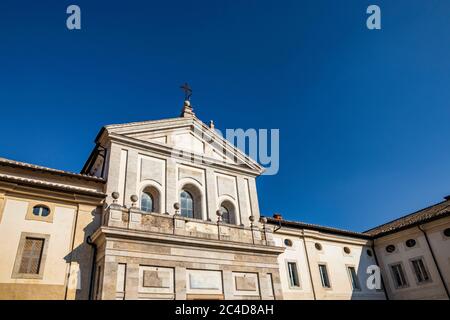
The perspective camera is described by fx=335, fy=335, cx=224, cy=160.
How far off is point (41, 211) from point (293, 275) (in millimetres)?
13956

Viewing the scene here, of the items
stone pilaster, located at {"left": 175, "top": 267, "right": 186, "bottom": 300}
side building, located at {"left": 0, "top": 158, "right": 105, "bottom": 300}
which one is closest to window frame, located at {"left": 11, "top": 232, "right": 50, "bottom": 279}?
side building, located at {"left": 0, "top": 158, "right": 105, "bottom": 300}

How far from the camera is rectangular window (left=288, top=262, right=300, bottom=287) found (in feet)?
64.0

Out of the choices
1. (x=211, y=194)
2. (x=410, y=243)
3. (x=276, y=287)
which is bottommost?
(x=276, y=287)

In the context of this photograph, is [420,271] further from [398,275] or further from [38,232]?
[38,232]

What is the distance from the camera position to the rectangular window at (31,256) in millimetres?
12248

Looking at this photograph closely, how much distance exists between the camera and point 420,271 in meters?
22.1

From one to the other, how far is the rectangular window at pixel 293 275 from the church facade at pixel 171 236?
0.19ft

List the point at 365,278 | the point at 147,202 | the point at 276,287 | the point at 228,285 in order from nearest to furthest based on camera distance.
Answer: the point at 228,285 < the point at 276,287 < the point at 147,202 < the point at 365,278

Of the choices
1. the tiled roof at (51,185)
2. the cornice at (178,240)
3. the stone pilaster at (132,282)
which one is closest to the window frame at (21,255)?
the cornice at (178,240)

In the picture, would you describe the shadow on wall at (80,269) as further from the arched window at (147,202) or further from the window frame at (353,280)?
the window frame at (353,280)

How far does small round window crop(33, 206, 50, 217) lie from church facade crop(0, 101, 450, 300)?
4 centimetres

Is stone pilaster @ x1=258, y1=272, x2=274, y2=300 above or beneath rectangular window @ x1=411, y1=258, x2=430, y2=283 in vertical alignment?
beneath

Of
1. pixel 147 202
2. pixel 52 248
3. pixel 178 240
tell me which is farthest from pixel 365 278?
pixel 52 248

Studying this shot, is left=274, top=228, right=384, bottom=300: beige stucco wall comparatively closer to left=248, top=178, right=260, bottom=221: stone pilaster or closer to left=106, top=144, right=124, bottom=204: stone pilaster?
left=248, top=178, right=260, bottom=221: stone pilaster
